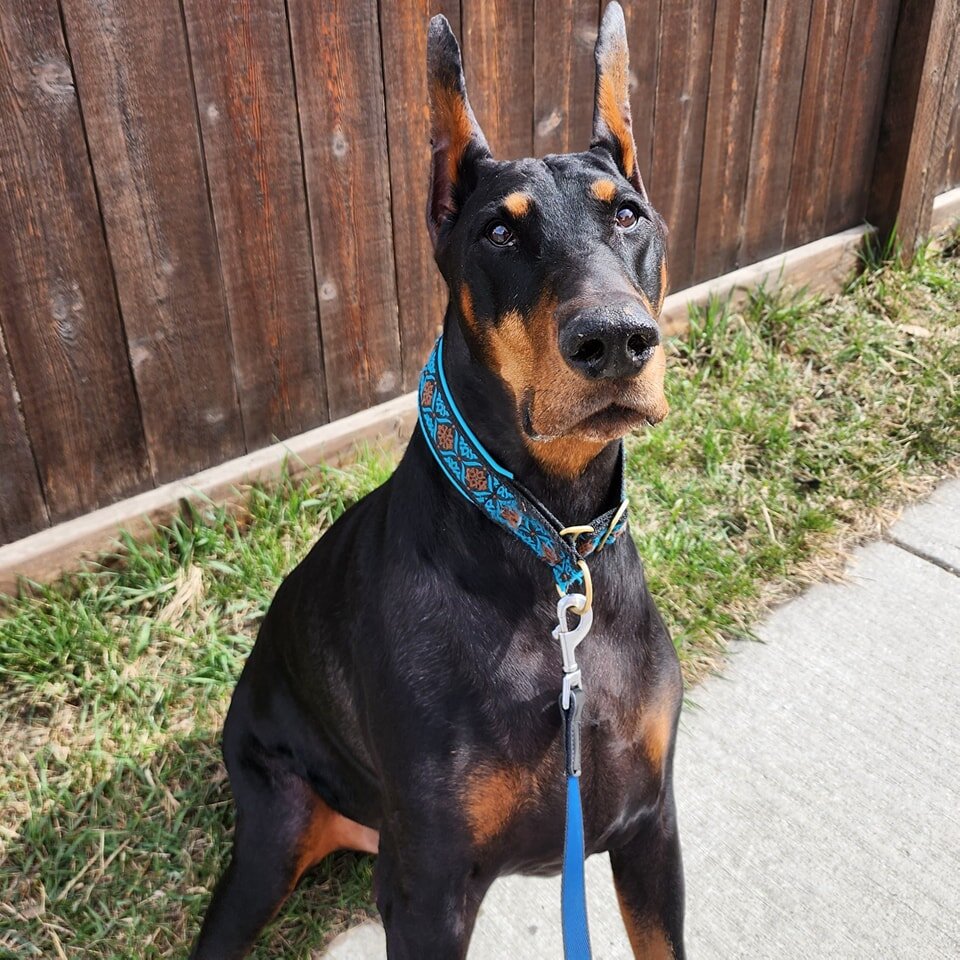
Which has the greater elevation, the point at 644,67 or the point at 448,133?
the point at 448,133

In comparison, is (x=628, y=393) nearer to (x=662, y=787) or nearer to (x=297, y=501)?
(x=662, y=787)

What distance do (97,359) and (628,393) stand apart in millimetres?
1928

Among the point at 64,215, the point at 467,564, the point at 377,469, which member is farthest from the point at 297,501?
the point at 467,564

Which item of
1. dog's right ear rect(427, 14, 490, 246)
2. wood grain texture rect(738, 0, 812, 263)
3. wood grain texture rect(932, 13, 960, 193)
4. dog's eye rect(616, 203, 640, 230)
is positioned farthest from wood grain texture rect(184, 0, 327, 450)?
wood grain texture rect(932, 13, 960, 193)

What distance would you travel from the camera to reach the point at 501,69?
3664mm

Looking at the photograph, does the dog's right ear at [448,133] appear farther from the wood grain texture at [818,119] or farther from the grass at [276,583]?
the wood grain texture at [818,119]

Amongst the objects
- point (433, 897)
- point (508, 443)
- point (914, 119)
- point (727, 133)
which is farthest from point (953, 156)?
point (433, 897)

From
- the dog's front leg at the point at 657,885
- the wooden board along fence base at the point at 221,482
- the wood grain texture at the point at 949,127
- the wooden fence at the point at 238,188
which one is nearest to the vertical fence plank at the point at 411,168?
the wooden fence at the point at 238,188

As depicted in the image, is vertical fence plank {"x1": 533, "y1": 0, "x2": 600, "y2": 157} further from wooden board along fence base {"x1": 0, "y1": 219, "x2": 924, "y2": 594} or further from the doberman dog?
the doberman dog

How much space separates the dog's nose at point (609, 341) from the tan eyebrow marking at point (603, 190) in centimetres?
35

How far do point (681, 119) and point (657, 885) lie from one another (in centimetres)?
315

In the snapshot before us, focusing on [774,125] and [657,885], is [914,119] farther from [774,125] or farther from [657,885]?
[657,885]

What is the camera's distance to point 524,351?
5.90 feet

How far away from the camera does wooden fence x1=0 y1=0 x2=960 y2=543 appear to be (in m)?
2.89
